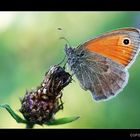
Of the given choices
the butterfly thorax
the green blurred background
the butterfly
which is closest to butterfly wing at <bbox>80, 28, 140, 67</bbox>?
the butterfly

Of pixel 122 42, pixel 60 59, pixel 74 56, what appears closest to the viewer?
pixel 122 42

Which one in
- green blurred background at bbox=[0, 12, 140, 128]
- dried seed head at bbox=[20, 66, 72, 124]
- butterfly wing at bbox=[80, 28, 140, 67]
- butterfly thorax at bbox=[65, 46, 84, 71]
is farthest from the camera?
green blurred background at bbox=[0, 12, 140, 128]

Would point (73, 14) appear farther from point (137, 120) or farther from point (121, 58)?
point (137, 120)

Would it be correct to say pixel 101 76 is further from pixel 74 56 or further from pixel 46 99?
pixel 46 99

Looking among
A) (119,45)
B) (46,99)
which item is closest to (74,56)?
(119,45)

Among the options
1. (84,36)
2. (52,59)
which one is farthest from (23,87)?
(84,36)

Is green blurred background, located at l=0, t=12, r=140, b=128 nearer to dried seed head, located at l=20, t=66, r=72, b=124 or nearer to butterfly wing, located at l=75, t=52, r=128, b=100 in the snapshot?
butterfly wing, located at l=75, t=52, r=128, b=100
